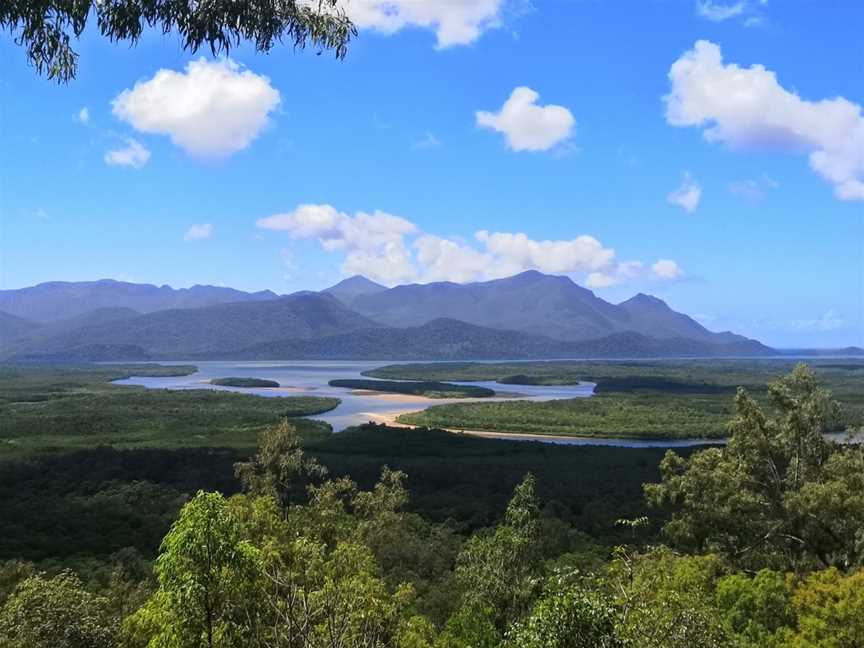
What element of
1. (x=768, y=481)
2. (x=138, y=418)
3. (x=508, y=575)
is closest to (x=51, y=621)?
(x=508, y=575)

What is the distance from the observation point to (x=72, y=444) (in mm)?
96375

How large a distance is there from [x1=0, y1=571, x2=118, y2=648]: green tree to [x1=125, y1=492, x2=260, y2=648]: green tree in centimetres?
753

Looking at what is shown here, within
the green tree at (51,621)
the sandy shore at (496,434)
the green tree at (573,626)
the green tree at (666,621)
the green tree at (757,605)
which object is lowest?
the sandy shore at (496,434)

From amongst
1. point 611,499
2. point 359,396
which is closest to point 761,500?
point 611,499

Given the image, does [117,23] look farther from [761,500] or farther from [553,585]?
[761,500]

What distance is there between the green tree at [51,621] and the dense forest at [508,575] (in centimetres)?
5

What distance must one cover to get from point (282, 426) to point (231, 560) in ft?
61.8

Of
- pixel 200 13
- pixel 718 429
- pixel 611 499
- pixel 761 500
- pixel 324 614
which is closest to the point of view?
pixel 200 13

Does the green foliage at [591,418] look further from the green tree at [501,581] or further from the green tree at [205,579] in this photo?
the green tree at [205,579]

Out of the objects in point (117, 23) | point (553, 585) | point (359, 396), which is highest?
point (117, 23)

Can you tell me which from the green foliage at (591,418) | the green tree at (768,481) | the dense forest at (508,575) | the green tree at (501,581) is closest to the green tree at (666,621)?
Result: the dense forest at (508,575)

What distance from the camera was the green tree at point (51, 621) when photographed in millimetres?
17594

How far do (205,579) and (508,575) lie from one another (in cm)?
1204

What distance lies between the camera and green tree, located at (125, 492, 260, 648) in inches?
478
